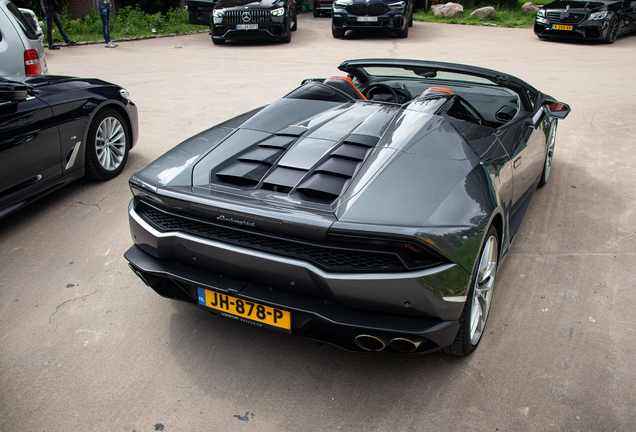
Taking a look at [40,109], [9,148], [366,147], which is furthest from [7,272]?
[366,147]

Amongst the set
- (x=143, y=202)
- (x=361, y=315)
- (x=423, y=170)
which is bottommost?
(x=361, y=315)

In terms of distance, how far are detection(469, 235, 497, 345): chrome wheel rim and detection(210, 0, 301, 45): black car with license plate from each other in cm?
1090

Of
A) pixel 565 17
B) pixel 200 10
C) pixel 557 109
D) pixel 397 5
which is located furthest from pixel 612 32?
pixel 200 10

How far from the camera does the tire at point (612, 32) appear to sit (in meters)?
12.2

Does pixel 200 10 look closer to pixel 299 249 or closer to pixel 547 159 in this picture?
pixel 547 159

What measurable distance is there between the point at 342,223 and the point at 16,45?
5355mm

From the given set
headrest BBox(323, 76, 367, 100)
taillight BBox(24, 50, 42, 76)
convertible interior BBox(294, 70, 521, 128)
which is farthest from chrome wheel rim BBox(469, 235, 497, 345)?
taillight BBox(24, 50, 42, 76)

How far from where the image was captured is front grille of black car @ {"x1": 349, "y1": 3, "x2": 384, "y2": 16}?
12.8 meters

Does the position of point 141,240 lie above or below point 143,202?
below

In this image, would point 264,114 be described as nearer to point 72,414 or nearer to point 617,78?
point 72,414

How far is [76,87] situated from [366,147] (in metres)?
3.07

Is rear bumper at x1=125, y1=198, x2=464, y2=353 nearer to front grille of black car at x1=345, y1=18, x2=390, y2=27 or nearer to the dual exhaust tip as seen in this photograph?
the dual exhaust tip

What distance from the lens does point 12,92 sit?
11.9 feet

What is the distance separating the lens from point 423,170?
92.7 inches
